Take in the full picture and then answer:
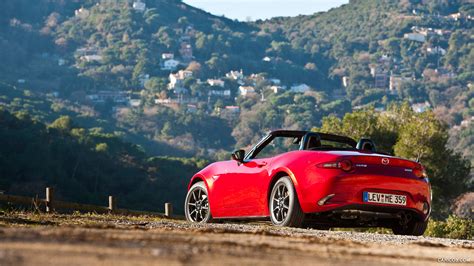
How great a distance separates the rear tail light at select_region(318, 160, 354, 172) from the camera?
1102 centimetres

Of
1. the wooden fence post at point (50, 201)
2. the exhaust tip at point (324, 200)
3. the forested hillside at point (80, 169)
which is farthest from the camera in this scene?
the forested hillside at point (80, 169)

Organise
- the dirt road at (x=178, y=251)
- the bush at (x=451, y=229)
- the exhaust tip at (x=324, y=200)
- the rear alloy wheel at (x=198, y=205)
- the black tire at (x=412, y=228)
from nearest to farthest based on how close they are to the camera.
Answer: the dirt road at (x=178, y=251) → the exhaust tip at (x=324, y=200) → the black tire at (x=412, y=228) → the rear alloy wheel at (x=198, y=205) → the bush at (x=451, y=229)

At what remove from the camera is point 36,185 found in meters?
80.1

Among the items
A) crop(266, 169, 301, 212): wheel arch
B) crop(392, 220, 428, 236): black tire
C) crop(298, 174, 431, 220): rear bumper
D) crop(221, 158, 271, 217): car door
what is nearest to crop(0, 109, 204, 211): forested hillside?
crop(221, 158, 271, 217): car door

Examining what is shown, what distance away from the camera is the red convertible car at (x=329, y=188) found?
36.2ft

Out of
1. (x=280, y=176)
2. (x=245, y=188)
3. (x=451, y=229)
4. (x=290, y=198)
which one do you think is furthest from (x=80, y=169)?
(x=290, y=198)

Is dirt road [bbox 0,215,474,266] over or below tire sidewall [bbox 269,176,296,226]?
over

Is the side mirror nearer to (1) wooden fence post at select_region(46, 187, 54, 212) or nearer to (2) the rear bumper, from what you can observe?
(2) the rear bumper

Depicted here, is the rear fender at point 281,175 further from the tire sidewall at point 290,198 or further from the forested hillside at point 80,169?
the forested hillside at point 80,169

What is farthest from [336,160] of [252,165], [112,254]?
[112,254]

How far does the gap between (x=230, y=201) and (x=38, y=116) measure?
147 m

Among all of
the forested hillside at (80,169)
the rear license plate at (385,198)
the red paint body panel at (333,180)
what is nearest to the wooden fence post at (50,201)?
the red paint body panel at (333,180)

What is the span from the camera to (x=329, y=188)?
1100cm

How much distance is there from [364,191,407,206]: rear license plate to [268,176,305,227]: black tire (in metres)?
0.74
